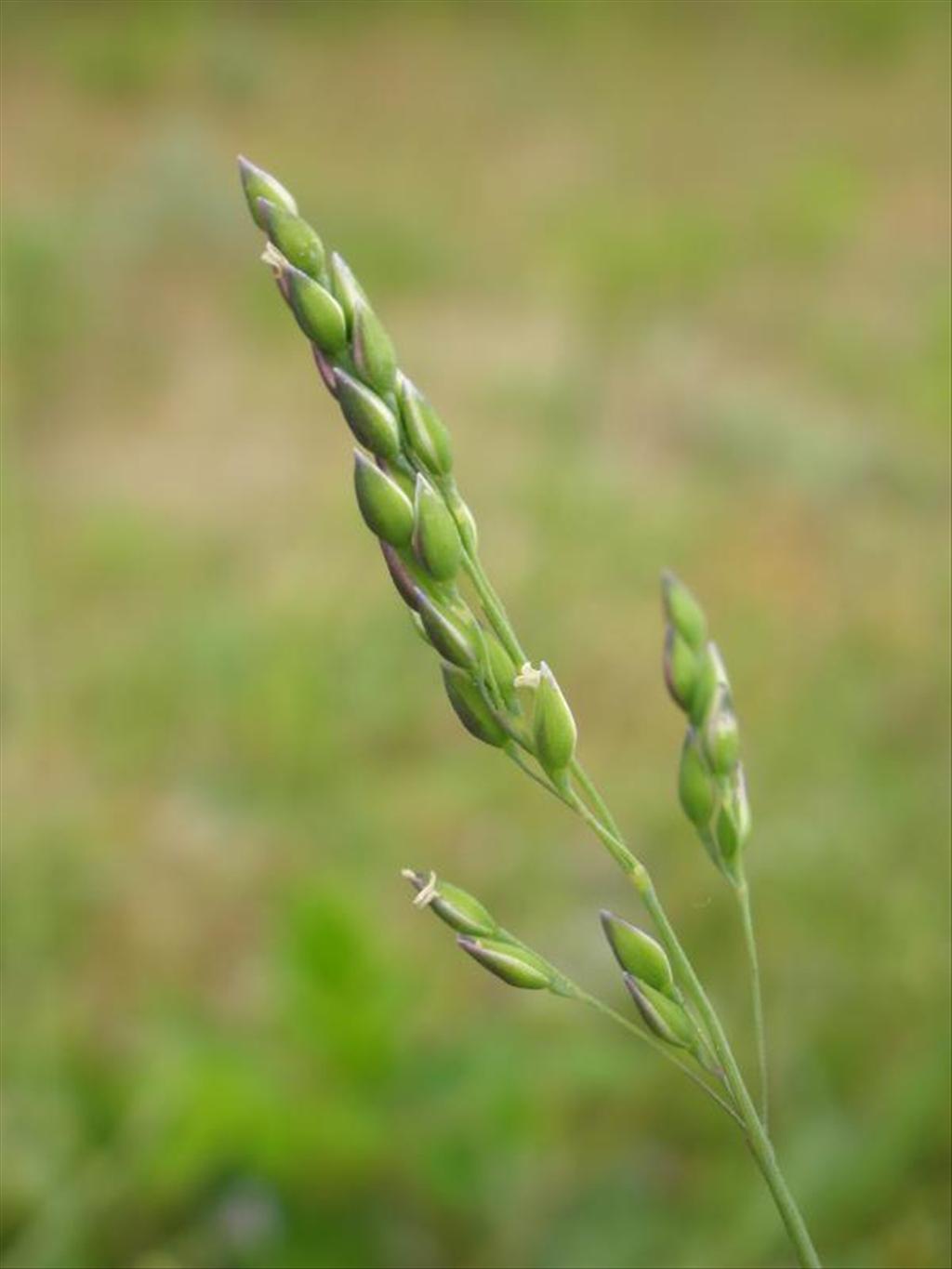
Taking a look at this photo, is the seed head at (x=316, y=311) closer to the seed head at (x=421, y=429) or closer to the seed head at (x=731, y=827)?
the seed head at (x=421, y=429)

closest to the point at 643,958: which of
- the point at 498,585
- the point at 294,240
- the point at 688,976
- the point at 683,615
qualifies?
the point at 688,976

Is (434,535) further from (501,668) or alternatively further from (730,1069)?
(730,1069)

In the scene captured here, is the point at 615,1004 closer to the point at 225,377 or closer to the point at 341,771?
the point at 341,771

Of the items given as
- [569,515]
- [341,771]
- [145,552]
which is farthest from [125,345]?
[341,771]

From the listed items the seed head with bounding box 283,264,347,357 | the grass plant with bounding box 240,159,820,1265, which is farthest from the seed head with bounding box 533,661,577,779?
the seed head with bounding box 283,264,347,357

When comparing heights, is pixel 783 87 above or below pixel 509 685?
above
